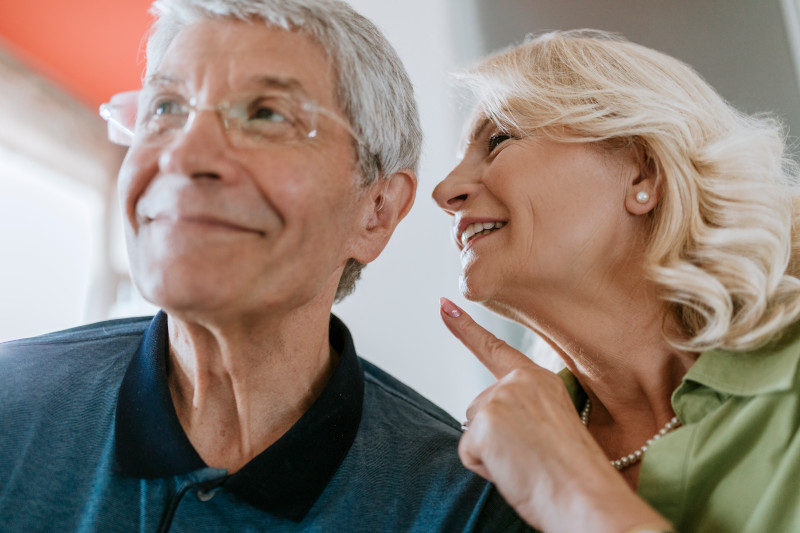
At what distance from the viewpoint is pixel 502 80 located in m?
1.40

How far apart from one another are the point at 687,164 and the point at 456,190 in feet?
1.38

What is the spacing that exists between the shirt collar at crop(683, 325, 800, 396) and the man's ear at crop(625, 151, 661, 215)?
0.29 m

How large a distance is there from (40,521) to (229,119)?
583mm

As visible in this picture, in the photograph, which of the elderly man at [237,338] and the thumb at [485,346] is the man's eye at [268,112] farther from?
the thumb at [485,346]

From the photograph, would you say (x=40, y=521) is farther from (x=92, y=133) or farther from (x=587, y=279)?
(x=92, y=133)

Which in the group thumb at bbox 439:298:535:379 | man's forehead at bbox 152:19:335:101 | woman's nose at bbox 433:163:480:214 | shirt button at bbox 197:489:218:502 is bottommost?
shirt button at bbox 197:489:218:502

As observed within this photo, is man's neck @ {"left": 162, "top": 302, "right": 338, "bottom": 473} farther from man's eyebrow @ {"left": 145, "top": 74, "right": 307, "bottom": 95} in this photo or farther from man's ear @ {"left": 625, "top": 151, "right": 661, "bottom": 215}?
man's ear @ {"left": 625, "top": 151, "right": 661, "bottom": 215}

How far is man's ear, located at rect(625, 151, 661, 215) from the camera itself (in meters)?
1.31

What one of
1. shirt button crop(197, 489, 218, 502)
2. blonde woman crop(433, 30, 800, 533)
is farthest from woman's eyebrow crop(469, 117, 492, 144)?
shirt button crop(197, 489, 218, 502)

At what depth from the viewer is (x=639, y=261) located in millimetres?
1310

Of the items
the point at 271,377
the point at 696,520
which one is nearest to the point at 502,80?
the point at 271,377

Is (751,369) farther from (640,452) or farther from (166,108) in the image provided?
(166,108)

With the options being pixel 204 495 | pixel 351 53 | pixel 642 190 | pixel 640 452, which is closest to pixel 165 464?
pixel 204 495

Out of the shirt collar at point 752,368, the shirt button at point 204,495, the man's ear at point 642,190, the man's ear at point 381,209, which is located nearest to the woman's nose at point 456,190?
the man's ear at point 381,209
